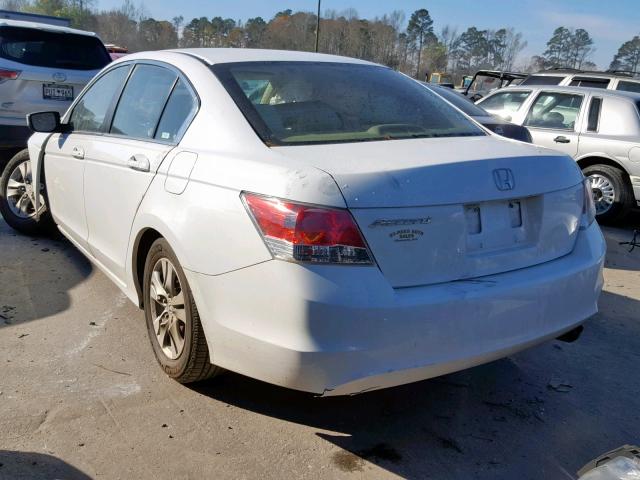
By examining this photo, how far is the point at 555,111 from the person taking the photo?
352 inches

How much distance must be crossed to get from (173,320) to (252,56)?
1.52 metres

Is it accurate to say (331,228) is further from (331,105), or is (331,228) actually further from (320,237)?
(331,105)

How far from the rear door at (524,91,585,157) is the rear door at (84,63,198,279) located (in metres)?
6.32

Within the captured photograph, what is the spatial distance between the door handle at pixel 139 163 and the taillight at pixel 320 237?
45.2 inches

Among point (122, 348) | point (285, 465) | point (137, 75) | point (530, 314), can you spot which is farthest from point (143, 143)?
point (530, 314)

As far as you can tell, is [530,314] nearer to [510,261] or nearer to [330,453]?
[510,261]

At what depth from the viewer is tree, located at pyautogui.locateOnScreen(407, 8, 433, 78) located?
77863 mm

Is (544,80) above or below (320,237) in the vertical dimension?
above

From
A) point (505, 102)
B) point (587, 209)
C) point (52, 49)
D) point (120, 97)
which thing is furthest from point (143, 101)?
point (505, 102)

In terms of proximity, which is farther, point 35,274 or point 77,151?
point 35,274

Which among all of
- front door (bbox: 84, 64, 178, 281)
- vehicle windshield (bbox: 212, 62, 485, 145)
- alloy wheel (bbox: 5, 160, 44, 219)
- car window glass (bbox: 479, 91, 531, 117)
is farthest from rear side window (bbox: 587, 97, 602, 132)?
alloy wheel (bbox: 5, 160, 44, 219)

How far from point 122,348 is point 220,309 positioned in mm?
1276

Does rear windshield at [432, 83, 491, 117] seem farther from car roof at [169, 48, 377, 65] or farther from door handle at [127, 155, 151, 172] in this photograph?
door handle at [127, 155, 151, 172]

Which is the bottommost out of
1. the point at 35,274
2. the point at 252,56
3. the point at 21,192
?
the point at 35,274
